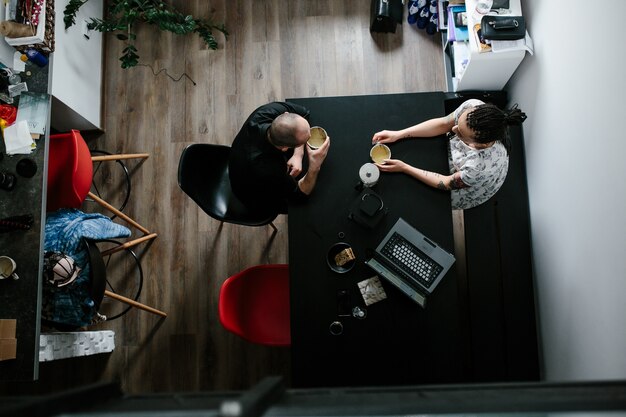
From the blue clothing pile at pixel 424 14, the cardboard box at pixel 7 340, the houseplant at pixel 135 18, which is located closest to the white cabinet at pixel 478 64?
the blue clothing pile at pixel 424 14

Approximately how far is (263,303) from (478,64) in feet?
6.00

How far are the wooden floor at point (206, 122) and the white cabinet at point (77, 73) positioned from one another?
0.42ft

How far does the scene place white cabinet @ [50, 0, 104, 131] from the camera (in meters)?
2.69

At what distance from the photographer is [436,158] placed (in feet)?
7.06

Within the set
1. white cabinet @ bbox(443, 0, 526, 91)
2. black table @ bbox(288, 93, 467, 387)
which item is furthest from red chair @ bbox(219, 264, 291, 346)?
white cabinet @ bbox(443, 0, 526, 91)

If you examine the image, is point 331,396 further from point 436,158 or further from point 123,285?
point 123,285

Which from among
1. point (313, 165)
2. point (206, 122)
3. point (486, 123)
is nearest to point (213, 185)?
point (313, 165)

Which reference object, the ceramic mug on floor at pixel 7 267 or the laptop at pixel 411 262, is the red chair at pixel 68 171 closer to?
the ceramic mug on floor at pixel 7 267

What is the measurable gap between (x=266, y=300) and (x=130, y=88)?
1.94m

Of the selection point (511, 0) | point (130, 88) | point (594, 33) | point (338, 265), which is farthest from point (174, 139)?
point (594, 33)

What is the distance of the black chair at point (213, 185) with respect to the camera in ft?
7.63

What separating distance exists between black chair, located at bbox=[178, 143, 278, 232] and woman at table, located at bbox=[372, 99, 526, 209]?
0.80 metres

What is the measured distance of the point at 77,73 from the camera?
2906 millimetres

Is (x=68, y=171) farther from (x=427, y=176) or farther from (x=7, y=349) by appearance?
(x=427, y=176)
